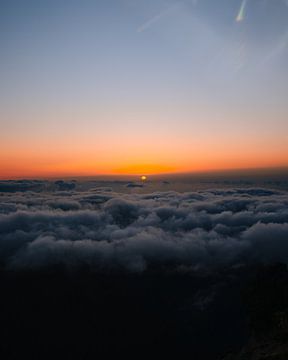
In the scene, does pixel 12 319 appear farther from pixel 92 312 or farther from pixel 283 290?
pixel 283 290

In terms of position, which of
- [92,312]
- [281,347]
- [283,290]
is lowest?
[92,312]

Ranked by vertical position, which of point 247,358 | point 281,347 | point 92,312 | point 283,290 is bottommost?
point 92,312

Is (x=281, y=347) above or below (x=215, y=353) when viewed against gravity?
above

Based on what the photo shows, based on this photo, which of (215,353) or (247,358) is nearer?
(247,358)

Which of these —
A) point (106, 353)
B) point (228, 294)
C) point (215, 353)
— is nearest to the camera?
point (215, 353)

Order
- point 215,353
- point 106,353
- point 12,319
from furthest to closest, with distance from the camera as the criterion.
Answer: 1. point 12,319
2. point 106,353
3. point 215,353

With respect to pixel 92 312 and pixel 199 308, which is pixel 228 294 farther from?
pixel 92 312

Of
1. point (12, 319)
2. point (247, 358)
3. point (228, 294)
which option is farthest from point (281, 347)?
point (12, 319)

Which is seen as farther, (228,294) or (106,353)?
(228,294)

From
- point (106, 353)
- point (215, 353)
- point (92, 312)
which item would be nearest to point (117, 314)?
point (92, 312)
